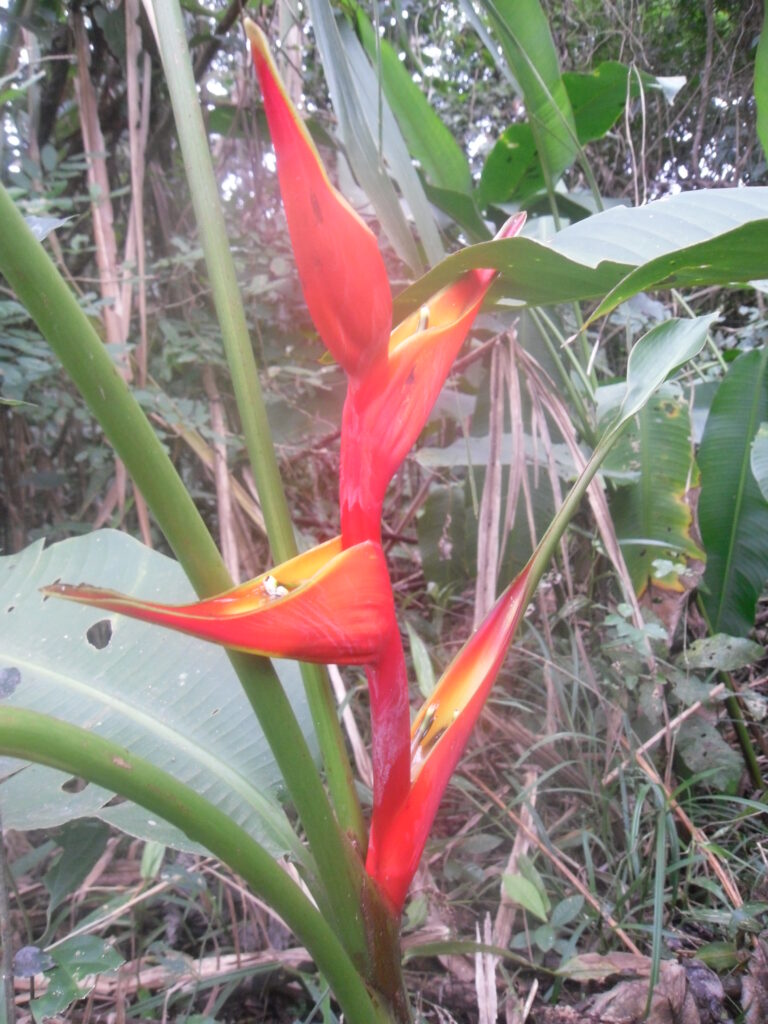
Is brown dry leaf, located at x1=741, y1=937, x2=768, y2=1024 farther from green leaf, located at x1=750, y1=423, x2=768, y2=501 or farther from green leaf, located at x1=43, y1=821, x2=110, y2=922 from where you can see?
green leaf, located at x1=43, y1=821, x2=110, y2=922

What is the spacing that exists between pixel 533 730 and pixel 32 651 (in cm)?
62

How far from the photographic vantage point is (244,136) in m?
1.28

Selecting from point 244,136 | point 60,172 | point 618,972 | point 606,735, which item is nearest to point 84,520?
point 60,172

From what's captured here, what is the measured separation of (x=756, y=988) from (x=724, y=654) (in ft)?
1.07

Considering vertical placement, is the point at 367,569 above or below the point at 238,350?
below

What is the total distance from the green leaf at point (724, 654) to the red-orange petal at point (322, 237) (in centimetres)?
63

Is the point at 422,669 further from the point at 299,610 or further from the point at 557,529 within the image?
the point at 299,610

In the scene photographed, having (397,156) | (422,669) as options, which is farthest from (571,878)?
(397,156)

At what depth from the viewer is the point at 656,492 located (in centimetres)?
95

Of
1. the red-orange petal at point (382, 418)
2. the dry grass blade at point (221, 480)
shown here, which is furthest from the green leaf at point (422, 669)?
the red-orange petal at point (382, 418)

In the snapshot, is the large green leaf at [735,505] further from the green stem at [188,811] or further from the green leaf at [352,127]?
the green stem at [188,811]

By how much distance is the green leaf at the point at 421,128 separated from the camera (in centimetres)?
106

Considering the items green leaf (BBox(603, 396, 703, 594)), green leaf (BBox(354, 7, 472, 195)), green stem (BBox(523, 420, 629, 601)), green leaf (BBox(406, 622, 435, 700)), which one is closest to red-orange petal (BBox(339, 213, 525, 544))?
green stem (BBox(523, 420, 629, 601))

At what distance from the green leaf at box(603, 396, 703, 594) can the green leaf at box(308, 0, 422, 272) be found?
51cm
